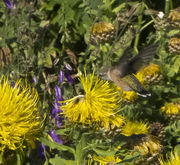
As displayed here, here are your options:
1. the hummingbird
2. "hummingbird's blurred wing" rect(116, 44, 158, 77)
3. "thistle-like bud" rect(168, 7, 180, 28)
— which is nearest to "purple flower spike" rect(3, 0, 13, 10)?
the hummingbird

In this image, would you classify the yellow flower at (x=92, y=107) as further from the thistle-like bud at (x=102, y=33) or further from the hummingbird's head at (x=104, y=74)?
the thistle-like bud at (x=102, y=33)

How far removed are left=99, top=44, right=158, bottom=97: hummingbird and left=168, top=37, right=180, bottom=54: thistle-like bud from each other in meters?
0.89

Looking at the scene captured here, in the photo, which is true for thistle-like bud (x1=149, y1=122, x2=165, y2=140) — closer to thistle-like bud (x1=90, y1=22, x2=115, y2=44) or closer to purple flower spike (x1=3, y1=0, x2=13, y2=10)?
thistle-like bud (x1=90, y1=22, x2=115, y2=44)

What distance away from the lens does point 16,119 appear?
5.47ft

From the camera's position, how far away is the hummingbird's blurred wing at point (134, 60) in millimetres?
2066

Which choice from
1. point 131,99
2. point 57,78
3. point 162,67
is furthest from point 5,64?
point 162,67

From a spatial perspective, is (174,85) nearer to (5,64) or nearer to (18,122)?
(5,64)

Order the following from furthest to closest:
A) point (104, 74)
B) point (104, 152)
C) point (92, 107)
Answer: point (104, 74)
point (92, 107)
point (104, 152)

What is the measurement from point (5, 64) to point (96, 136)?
114 cm

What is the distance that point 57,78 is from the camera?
2539 millimetres

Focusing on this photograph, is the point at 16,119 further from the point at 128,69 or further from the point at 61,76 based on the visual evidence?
the point at 61,76

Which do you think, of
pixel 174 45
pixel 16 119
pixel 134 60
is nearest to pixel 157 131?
pixel 134 60

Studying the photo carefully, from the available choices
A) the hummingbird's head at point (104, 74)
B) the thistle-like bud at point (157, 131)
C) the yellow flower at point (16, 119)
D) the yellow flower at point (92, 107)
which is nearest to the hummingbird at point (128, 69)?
the hummingbird's head at point (104, 74)

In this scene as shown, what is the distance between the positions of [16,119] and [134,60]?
0.88 m
